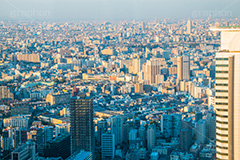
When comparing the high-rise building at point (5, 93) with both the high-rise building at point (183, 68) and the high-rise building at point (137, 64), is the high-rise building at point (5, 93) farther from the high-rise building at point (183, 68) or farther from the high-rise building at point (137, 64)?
the high-rise building at point (137, 64)

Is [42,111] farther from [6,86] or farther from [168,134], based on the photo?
[168,134]

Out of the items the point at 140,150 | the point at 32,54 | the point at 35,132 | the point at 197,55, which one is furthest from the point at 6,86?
the point at 197,55

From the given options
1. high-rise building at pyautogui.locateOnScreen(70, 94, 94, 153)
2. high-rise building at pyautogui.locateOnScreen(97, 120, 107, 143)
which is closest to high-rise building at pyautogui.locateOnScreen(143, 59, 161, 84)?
high-rise building at pyautogui.locateOnScreen(97, 120, 107, 143)

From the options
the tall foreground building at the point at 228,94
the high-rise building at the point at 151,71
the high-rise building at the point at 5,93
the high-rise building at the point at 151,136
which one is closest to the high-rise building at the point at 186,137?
the high-rise building at the point at 151,136

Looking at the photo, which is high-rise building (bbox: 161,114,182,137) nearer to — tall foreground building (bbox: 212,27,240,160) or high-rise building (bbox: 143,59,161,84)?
tall foreground building (bbox: 212,27,240,160)

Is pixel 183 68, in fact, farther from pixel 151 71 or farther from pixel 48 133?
pixel 48 133

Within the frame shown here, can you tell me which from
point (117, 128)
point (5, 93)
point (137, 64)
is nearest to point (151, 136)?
point (117, 128)
